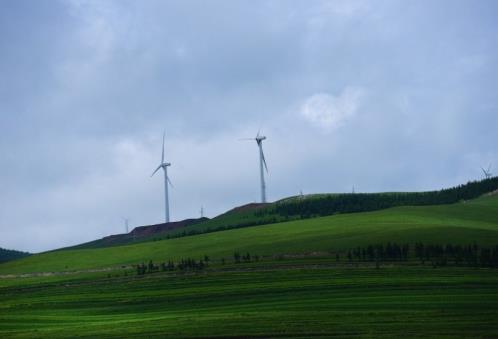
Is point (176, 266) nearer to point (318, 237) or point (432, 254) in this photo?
point (318, 237)

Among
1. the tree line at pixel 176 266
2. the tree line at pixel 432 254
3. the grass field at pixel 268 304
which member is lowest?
the grass field at pixel 268 304

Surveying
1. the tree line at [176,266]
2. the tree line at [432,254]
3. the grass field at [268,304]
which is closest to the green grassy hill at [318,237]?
the tree line at [432,254]

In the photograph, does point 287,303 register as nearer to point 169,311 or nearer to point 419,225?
point 169,311

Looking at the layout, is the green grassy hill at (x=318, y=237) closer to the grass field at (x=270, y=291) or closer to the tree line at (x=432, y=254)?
the grass field at (x=270, y=291)

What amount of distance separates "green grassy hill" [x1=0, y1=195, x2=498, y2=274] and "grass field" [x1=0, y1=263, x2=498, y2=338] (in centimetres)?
2328

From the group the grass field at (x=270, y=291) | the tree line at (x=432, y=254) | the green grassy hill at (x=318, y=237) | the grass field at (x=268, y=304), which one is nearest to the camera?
the grass field at (x=268, y=304)

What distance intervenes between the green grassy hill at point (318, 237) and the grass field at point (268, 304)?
23279 mm

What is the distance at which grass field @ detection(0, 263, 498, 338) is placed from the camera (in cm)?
5859

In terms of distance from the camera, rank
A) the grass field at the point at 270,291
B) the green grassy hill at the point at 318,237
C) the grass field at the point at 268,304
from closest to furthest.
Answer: the grass field at the point at 268,304
the grass field at the point at 270,291
the green grassy hill at the point at 318,237

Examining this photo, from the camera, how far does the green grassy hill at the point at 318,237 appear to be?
128 m

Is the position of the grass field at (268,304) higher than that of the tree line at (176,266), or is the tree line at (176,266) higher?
the tree line at (176,266)

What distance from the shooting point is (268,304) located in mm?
75438

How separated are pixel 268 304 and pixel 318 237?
64.5m

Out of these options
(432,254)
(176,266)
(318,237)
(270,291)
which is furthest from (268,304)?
(318,237)
